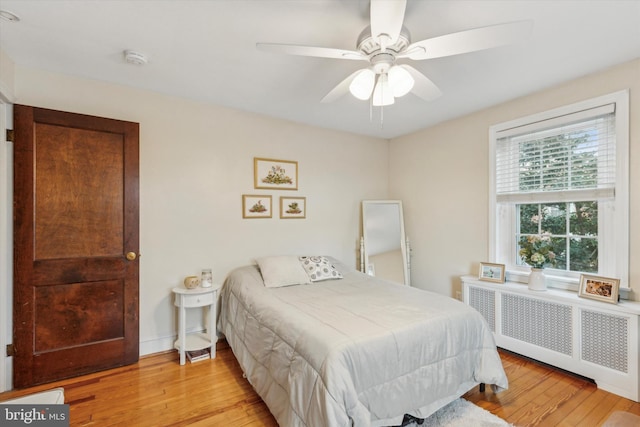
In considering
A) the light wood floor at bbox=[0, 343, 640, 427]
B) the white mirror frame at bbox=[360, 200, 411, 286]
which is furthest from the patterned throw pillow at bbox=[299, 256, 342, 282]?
the light wood floor at bbox=[0, 343, 640, 427]

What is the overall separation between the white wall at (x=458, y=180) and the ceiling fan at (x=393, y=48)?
153cm

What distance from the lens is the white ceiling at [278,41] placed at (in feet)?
5.34

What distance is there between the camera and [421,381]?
5.68ft

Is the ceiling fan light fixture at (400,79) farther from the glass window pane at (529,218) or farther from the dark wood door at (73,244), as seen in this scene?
the dark wood door at (73,244)

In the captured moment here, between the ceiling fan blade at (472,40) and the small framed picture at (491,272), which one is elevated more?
the ceiling fan blade at (472,40)

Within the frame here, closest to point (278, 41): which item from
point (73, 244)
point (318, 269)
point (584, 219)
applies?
point (318, 269)

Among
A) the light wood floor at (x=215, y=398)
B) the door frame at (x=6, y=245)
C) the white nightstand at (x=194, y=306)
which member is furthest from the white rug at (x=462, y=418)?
the door frame at (x=6, y=245)

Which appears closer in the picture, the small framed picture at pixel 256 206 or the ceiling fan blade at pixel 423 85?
the ceiling fan blade at pixel 423 85

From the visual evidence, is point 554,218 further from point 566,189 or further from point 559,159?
point 559,159

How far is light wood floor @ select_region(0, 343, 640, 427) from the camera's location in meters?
1.89

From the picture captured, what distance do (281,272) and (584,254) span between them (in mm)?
2693

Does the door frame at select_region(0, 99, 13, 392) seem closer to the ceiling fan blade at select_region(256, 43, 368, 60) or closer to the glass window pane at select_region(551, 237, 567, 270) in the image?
the ceiling fan blade at select_region(256, 43, 368, 60)

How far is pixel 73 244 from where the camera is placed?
2357 mm

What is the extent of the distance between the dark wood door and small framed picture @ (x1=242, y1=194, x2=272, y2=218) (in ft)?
3.37
